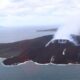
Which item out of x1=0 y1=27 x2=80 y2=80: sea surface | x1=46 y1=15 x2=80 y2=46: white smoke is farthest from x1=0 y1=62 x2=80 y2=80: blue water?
x1=46 y1=15 x2=80 y2=46: white smoke

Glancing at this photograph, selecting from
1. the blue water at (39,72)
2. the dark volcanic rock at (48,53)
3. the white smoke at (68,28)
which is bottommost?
the blue water at (39,72)

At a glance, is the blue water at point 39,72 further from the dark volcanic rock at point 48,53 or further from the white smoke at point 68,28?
the white smoke at point 68,28

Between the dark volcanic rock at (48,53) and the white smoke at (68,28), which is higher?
the white smoke at (68,28)

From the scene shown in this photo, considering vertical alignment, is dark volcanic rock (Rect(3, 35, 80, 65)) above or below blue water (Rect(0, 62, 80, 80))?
above

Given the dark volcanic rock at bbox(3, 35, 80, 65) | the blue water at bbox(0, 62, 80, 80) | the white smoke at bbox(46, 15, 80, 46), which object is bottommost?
the blue water at bbox(0, 62, 80, 80)

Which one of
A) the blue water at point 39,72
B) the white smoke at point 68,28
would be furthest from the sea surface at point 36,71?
the white smoke at point 68,28

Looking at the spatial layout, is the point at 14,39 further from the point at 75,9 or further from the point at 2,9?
the point at 75,9

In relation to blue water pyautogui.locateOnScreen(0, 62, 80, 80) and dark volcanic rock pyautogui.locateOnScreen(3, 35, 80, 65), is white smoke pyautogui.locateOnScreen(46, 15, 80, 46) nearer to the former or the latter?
dark volcanic rock pyautogui.locateOnScreen(3, 35, 80, 65)
